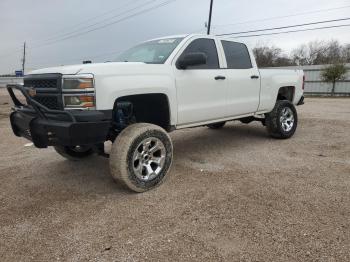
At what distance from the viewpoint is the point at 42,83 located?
4082 millimetres

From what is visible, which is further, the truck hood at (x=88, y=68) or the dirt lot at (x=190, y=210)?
the truck hood at (x=88, y=68)

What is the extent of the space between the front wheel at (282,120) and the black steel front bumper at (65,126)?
406cm

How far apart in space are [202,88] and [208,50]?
73cm

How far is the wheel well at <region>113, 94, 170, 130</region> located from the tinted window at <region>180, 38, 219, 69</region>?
83cm

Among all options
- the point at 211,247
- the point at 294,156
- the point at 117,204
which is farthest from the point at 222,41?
the point at 211,247

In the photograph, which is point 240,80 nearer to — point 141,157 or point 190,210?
point 141,157

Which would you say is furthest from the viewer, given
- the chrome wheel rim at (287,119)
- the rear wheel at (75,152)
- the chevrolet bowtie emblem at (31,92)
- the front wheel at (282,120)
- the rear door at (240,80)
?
the chrome wheel rim at (287,119)

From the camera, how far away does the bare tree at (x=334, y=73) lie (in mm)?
26750

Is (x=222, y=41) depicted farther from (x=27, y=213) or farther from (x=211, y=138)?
(x=27, y=213)

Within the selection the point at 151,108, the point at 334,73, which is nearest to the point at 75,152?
the point at 151,108

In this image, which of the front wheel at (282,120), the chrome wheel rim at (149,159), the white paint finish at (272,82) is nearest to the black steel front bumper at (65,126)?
the chrome wheel rim at (149,159)

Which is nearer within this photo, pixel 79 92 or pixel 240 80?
pixel 79 92

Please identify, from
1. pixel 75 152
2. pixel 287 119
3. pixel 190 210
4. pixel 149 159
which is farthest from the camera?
pixel 287 119

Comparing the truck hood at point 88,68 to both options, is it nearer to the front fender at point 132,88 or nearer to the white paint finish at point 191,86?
the white paint finish at point 191,86
